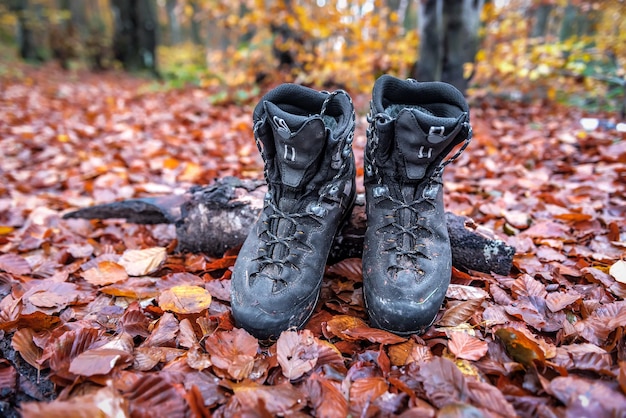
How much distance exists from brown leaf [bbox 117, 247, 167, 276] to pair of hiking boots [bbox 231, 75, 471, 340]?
0.63 meters

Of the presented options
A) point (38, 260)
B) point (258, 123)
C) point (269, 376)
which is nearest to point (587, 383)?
point (269, 376)

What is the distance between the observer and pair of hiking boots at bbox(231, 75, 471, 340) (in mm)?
1412

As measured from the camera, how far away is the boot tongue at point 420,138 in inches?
56.1

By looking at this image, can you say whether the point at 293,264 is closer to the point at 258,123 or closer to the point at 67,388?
the point at 258,123

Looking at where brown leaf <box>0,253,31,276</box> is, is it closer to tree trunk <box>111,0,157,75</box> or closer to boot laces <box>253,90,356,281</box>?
boot laces <box>253,90,356,281</box>

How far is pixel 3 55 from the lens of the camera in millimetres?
13609

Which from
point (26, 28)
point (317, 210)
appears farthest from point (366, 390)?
point (26, 28)

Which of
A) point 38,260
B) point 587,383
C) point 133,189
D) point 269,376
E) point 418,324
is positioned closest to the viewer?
point 587,383

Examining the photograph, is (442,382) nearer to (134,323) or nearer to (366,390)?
(366,390)

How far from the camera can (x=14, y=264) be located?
197 centimetres

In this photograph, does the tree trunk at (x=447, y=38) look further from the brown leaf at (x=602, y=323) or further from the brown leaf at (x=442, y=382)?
the brown leaf at (x=442, y=382)

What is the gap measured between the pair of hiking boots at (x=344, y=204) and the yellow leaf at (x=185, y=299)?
0.19 metres

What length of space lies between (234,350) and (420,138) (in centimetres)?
102

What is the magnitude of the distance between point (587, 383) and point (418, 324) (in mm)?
500
